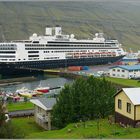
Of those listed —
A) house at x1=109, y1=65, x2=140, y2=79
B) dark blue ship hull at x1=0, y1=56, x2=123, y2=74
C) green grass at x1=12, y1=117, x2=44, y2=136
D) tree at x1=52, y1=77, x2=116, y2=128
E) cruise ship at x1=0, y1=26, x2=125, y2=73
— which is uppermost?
cruise ship at x1=0, y1=26, x2=125, y2=73

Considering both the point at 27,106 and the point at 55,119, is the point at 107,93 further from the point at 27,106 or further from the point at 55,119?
the point at 27,106

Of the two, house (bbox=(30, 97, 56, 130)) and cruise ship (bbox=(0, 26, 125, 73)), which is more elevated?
cruise ship (bbox=(0, 26, 125, 73))

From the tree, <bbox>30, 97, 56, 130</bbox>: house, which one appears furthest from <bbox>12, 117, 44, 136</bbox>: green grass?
the tree

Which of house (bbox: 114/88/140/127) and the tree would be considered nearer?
house (bbox: 114/88/140/127)

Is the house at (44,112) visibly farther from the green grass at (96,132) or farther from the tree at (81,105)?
the green grass at (96,132)

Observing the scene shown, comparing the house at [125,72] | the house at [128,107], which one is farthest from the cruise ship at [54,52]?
the house at [128,107]

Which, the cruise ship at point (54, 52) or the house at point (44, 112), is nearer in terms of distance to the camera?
the house at point (44, 112)

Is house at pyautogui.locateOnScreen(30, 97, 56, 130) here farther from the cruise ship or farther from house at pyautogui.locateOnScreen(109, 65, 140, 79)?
the cruise ship
